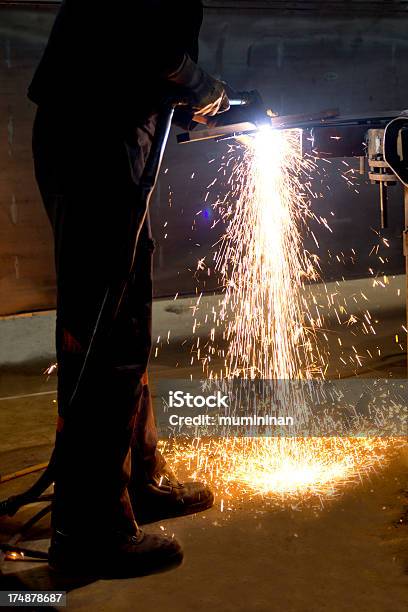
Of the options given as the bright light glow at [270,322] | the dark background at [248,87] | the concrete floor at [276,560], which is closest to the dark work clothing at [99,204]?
the concrete floor at [276,560]

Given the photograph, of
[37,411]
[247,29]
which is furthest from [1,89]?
[37,411]

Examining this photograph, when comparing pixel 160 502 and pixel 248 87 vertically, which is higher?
pixel 248 87

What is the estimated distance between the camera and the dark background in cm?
613

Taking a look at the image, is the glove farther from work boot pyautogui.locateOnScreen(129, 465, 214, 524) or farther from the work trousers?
work boot pyautogui.locateOnScreen(129, 465, 214, 524)

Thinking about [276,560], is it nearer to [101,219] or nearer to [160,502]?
[160,502]

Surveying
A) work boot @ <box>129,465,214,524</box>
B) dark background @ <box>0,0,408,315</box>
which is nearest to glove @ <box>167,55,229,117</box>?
work boot @ <box>129,465,214,524</box>

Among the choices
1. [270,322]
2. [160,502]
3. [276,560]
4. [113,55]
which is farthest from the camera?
[270,322]

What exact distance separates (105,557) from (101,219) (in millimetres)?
1114

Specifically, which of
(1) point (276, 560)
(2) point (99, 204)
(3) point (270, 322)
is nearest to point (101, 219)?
(2) point (99, 204)

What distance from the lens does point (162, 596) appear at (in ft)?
9.21

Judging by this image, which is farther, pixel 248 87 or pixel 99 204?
pixel 248 87

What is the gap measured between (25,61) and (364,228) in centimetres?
306

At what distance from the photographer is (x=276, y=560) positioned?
299 cm

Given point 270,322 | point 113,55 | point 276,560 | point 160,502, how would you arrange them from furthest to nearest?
point 270,322 → point 160,502 → point 276,560 → point 113,55
